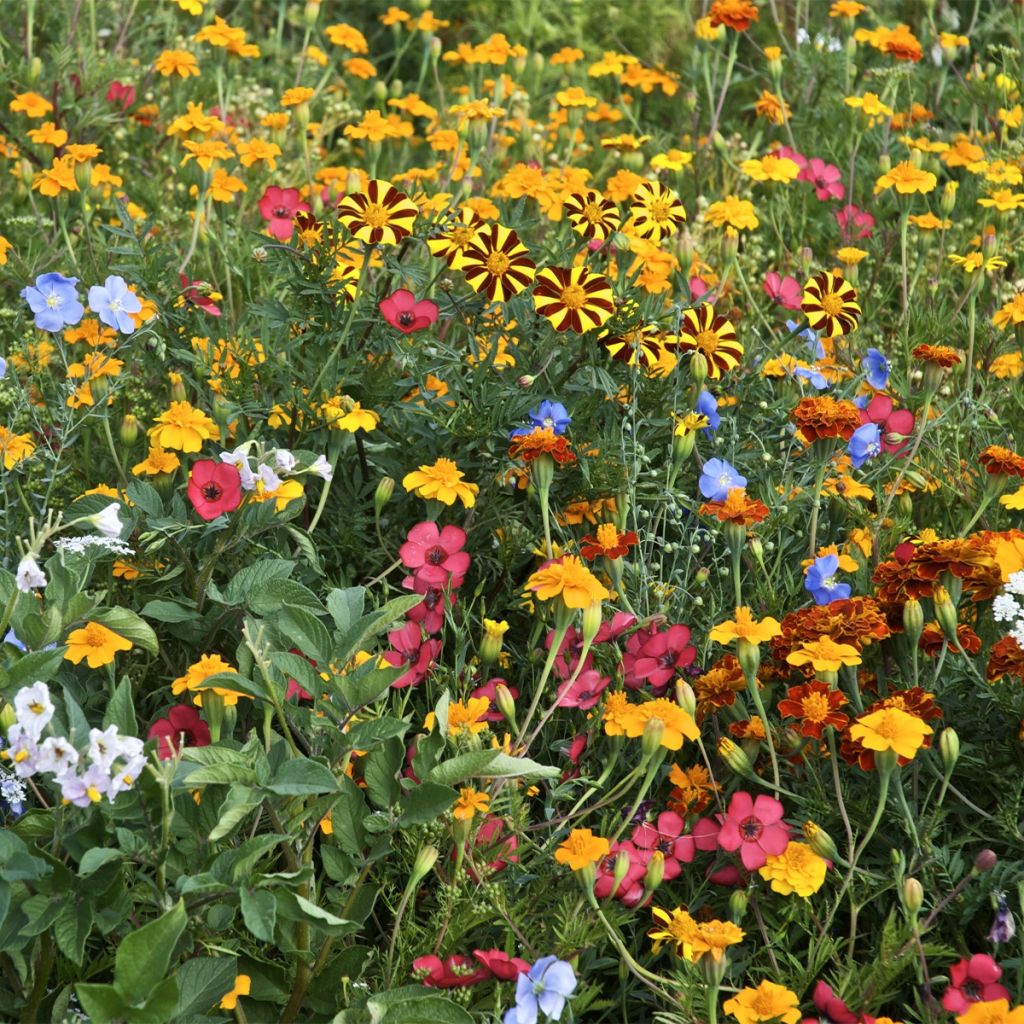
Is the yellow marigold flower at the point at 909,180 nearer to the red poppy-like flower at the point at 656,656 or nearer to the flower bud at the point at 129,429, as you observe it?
the red poppy-like flower at the point at 656,656

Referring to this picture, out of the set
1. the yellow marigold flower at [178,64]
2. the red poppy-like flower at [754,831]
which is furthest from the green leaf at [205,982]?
the yellow marigold flower at [178,64]

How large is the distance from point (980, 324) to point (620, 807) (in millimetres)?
1457

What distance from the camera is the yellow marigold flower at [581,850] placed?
1617 millimetres

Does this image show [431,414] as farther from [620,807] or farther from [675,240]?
[675,240]

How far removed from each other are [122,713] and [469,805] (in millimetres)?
409

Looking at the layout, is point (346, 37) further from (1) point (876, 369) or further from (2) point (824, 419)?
(2) point (824, 419)

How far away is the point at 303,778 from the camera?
1.46 meters

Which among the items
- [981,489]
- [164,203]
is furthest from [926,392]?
[164,203]

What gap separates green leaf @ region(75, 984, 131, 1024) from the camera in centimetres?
135

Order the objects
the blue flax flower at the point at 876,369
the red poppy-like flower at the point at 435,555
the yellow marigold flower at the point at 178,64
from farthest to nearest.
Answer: the yellow marigold flower at the point at 178,64, the blue flax flower at the point at 876,369, the red poppy-like flower at the point at 435,555

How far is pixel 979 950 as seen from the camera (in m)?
1.78

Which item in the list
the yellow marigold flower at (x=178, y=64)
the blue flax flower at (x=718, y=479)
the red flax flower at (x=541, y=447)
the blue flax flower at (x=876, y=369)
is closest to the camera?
the red flax flower at (x=541, y=447)

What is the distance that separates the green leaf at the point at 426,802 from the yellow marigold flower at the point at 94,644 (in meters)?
0.43

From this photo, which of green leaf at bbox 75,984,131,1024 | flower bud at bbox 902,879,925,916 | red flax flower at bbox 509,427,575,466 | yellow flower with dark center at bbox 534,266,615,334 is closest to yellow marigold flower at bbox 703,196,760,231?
yellow flower with dark center at bbox 534,266,615,334
